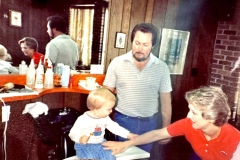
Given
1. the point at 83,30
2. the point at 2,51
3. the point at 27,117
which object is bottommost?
the point at 27,117

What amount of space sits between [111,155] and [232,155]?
741 mm

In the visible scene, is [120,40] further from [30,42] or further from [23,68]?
[23,68]

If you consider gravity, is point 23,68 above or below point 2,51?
below

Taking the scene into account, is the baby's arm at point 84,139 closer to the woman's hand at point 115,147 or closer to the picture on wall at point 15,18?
the woman's hand at point 115,147

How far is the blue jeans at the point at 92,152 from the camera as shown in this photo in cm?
161

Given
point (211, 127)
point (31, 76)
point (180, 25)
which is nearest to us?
point (211, 127)

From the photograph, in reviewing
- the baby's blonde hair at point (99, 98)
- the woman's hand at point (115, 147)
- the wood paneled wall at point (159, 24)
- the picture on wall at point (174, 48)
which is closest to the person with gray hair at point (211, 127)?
the woman's hand at point (115, 147)

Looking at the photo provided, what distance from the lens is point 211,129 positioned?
5.09 ft

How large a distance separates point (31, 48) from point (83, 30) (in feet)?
2.01

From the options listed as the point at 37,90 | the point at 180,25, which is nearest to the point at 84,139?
the point at 37,90

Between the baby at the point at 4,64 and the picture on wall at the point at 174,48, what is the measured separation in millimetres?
1865

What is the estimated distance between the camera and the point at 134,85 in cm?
222

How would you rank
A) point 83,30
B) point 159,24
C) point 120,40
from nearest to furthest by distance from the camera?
point 83,30 → point 120,40 → point 159,24

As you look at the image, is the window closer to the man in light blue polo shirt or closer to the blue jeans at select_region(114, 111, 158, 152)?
the man in light blue polo shirt
